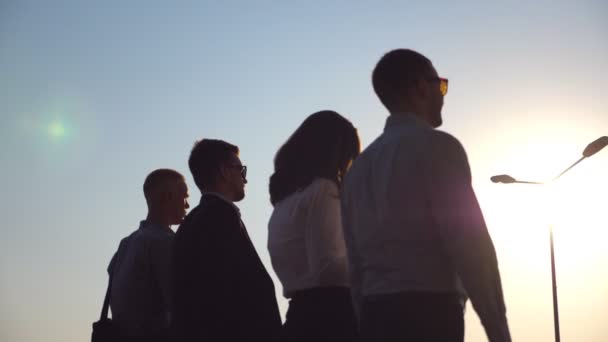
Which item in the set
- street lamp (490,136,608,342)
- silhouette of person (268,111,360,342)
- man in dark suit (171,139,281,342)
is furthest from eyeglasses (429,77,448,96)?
street lamp (490,136,608,342)

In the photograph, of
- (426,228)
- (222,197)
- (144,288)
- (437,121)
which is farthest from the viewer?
(144,288)

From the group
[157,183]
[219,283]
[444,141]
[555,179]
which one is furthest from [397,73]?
[555,179]

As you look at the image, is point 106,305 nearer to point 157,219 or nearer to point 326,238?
point 157,219

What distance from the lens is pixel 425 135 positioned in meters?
4.10

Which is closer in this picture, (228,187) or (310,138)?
(310,138)

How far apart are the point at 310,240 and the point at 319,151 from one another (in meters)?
0.60

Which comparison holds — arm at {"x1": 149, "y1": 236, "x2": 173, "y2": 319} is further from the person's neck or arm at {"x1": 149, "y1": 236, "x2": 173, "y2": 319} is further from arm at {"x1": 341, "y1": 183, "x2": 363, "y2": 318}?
arm at {"x1": 341, "y1": 183, "x2": 363, "y2": 318}

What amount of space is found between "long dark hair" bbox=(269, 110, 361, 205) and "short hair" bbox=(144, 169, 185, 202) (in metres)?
2.15

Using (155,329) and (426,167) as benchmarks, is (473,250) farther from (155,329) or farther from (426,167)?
(155,329)

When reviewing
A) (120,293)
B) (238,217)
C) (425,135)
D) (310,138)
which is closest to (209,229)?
(238,217)

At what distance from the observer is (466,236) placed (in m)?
3.84

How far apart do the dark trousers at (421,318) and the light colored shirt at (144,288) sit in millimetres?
3160

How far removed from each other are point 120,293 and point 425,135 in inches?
146

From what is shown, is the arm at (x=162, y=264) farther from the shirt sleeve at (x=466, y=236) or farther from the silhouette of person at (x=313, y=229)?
the shirt sleeve at (x=466, y=236)
